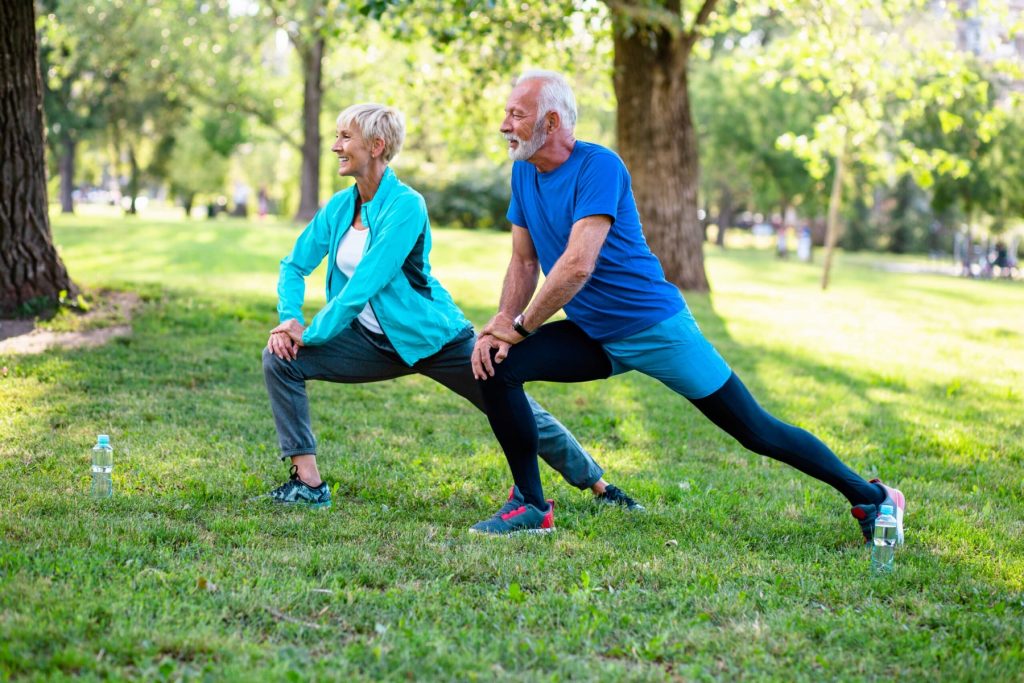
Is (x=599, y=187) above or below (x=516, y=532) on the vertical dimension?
above

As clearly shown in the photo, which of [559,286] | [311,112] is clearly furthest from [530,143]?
[311,112]

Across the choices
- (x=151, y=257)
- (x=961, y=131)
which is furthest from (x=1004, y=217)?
(x=151, y=257)

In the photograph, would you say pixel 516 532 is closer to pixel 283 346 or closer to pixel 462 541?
pixel 462 541

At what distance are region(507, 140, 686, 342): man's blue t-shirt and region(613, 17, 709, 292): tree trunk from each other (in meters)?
11.0

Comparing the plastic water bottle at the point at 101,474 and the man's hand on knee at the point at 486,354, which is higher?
the man's hand on knee at the point at 486,354

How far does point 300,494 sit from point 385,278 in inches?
47.4

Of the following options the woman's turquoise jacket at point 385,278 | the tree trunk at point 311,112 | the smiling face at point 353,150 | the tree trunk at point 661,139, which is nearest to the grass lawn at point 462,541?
the woman's turquoise jacket at point 385,278

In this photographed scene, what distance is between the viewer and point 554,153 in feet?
15.8

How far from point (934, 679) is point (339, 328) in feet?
9.42

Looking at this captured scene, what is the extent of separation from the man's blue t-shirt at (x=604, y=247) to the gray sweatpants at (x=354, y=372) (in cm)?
72

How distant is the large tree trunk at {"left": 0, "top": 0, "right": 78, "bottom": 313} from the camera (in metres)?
9.56

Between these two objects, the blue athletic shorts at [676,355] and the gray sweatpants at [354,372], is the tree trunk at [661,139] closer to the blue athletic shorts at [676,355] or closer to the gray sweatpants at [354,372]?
the gray sweatpants at [354,372]

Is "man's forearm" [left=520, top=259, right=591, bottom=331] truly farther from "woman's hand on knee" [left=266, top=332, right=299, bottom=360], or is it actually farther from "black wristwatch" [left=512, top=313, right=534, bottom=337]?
"woman's hand on knee" [left=266, top=332, right=299, bottom=360]

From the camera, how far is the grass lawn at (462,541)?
3814 millimetres
